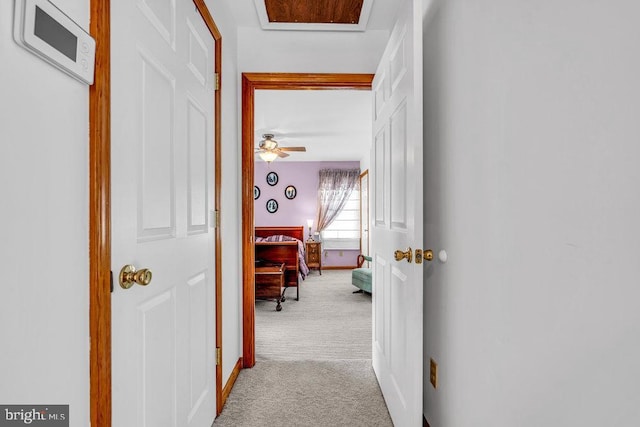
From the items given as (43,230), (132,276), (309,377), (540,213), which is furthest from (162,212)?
(309,377)

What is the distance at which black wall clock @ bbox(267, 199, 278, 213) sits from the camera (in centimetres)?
795

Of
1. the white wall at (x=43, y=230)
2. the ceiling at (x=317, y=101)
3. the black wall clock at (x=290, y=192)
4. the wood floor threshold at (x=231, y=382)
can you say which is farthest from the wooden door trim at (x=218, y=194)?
the black wall clock at (x=290, y=192)

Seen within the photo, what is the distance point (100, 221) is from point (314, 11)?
2000 mm

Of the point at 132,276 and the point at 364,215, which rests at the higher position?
the point at 364,215

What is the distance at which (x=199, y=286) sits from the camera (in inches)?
65.2

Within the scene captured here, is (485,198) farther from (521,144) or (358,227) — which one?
(358,227)

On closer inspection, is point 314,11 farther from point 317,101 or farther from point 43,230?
point 43,230

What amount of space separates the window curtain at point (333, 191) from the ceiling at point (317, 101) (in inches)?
14.2

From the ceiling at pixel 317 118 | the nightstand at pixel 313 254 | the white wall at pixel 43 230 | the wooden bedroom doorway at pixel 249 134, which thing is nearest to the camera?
the white wall at pixel 43 230

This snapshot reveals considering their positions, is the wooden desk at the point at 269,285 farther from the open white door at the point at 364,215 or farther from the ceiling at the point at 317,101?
the open white door at the point at 364,215

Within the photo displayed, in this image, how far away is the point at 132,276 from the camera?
99 cm

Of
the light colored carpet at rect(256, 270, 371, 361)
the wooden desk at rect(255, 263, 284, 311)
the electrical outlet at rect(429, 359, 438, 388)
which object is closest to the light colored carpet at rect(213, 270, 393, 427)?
the light colored carpet at rect(256, 270, 371, 361)

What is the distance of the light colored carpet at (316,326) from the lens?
2846mm

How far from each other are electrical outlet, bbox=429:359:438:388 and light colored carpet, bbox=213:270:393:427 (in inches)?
15.4
